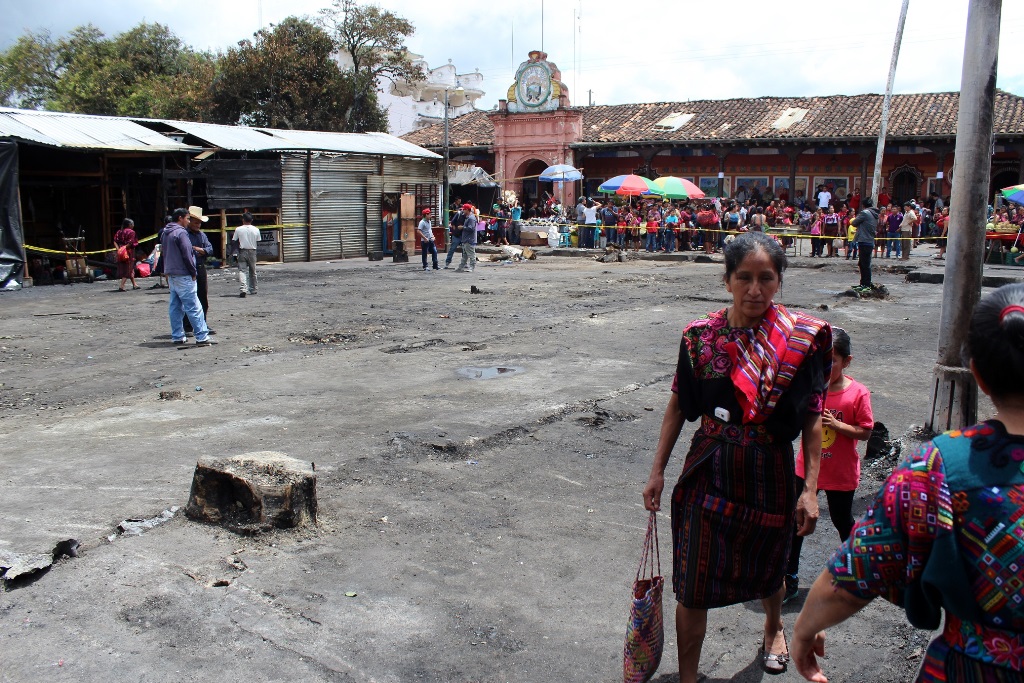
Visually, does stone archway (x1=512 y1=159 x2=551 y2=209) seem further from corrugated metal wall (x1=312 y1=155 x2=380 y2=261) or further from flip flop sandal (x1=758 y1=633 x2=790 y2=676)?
flip flop sandal (x1=758 y1=633 x2=790 y2=676)

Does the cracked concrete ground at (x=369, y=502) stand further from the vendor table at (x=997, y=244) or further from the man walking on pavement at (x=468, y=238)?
the vendor table at (x=997, y=244)

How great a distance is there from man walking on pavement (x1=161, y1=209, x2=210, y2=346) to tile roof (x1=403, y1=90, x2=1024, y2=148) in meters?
27.0

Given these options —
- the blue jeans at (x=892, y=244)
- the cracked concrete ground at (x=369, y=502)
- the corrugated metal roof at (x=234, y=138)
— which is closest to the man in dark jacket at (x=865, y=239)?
the cracked concrete ground at (x=369, y=502)

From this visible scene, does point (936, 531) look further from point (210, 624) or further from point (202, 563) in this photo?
point (202, 563)

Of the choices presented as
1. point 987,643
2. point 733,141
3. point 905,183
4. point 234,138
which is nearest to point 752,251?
point 987,643

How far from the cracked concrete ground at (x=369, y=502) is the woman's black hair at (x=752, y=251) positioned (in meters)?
1.64

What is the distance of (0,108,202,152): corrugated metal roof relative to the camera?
59.5 feet

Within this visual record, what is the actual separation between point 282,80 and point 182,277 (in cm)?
2758

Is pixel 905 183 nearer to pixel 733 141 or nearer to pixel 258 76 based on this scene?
pixel 733 141

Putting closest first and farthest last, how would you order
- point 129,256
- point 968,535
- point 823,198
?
point 968,535 → point 129,256 → point 823,198

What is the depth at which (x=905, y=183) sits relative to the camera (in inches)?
1302

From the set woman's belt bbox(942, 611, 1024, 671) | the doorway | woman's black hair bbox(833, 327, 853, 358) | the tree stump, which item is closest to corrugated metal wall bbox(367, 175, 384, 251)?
the doorway

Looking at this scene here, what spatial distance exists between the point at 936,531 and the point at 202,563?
3635mm

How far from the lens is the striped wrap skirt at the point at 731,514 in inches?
Result: 116
